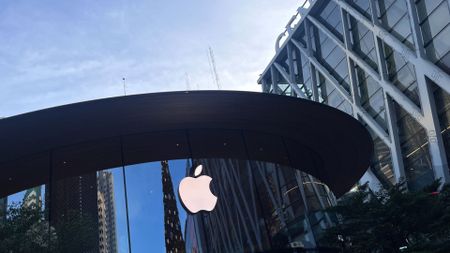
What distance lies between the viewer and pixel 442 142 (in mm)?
34688

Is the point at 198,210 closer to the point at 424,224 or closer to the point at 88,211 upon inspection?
A: the point at 88,211

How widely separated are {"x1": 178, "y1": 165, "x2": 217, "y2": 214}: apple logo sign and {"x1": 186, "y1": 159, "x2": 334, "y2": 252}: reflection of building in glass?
0.37m

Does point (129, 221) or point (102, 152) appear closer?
point (129, 221)

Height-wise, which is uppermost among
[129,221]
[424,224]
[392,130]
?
[392,130]

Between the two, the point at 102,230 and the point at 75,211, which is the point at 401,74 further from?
the point at 75,211

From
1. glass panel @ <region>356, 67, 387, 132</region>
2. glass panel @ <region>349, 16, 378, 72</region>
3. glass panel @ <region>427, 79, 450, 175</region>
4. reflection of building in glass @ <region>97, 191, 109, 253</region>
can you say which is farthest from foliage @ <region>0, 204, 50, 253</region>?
glass panel @ <region>349, 16, 378, 72</region>

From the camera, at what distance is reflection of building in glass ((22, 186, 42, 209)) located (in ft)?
67.7

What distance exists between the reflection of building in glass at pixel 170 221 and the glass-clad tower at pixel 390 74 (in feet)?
55.8

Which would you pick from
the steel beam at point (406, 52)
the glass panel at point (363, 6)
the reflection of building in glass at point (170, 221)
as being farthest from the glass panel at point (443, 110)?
the reflection of building in glass at point (170, 221)

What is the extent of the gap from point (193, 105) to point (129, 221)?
4872 mm

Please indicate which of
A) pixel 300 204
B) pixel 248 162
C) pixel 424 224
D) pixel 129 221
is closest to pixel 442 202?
pixel 424 224

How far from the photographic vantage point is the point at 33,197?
826 inches

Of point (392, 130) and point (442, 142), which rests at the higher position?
point (392, 130)

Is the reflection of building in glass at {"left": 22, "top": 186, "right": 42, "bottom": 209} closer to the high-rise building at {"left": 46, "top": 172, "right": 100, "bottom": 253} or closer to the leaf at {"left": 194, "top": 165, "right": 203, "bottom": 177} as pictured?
the high-rise building at {"left": 46, "top": 172, "right": 100, "bottom": 253}
